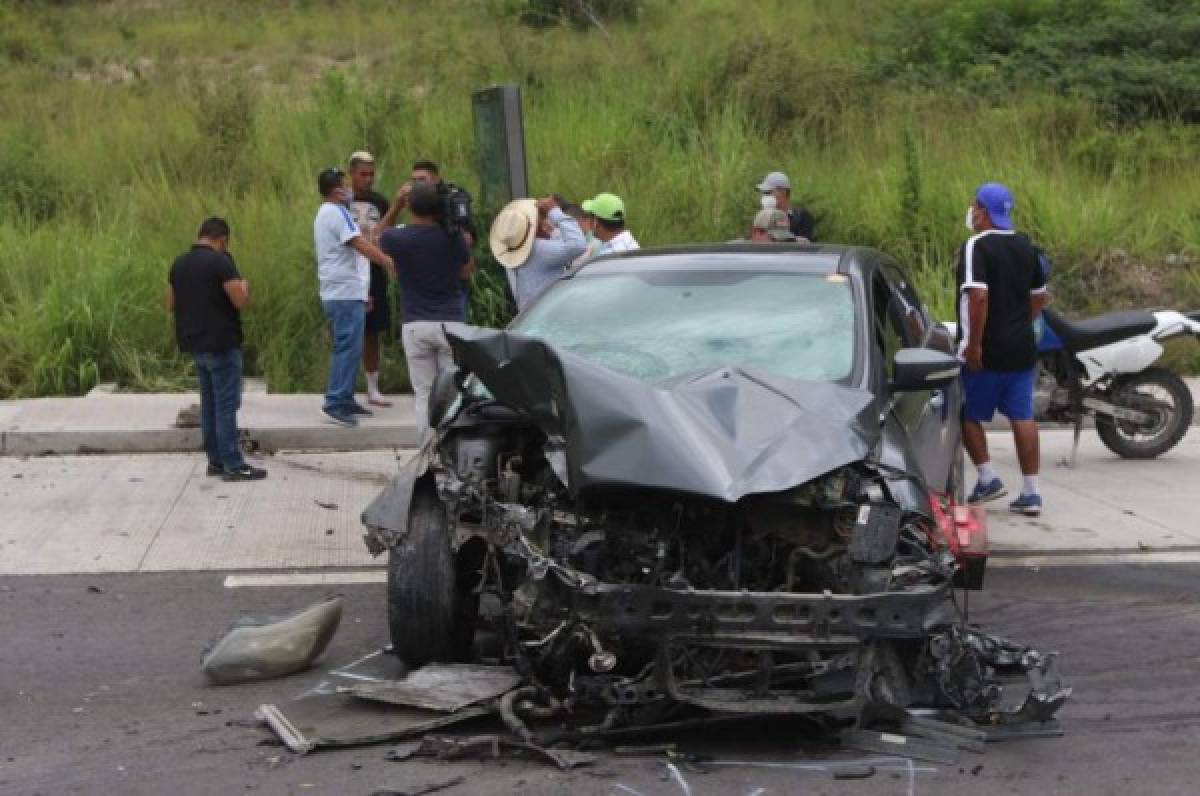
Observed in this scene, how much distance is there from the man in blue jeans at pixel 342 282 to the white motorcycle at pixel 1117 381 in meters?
4.55

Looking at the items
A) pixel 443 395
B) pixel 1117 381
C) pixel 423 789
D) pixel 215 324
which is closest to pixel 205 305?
→ pixel 215 324

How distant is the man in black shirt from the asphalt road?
218cm

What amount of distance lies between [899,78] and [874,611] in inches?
677

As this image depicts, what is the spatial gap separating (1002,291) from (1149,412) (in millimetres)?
2524

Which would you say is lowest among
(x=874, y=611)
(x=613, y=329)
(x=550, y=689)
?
(x=550, y=689)

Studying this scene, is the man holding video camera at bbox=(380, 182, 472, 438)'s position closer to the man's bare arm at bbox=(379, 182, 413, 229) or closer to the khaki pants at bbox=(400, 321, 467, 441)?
the khaki pants at bbox=(400, 321, 467, 441)

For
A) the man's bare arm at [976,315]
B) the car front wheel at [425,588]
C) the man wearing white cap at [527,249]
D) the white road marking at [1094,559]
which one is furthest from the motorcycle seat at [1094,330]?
the car front wheel at [425,588]

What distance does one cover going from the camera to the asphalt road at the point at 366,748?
5273mm

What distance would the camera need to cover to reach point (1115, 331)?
1089 centimetres

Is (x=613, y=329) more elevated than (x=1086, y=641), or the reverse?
(x=613, y=329)

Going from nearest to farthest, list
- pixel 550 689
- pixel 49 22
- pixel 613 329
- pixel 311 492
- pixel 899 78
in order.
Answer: pixel 550 689 → pixel 613 329 → pixel 311 492 → pixel 899 78 → pixel 49 22

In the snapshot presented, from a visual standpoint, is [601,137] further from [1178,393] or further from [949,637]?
[949,637]

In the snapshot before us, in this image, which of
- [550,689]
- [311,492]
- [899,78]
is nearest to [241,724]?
[550,689]

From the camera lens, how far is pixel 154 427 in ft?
37.2
